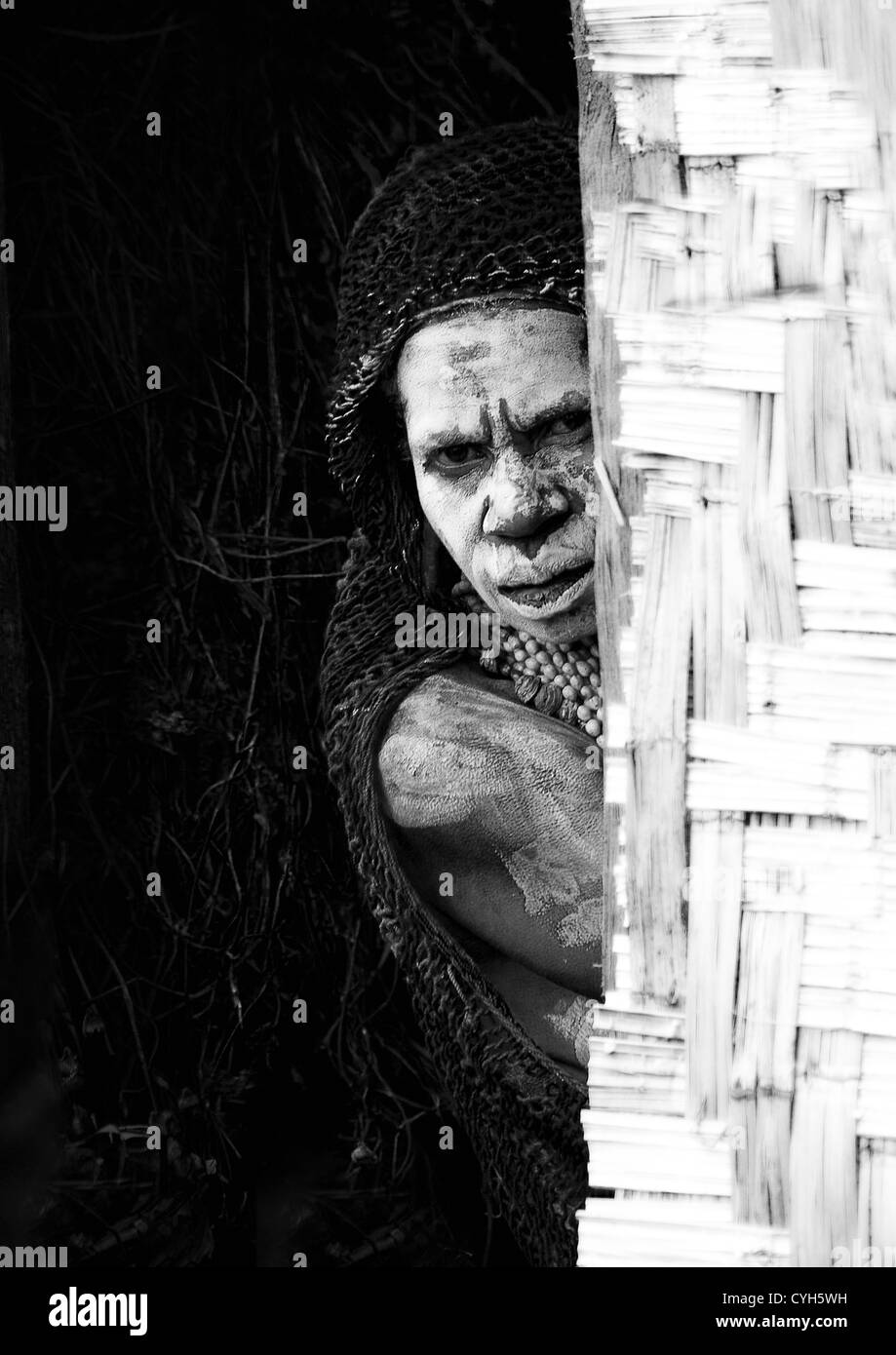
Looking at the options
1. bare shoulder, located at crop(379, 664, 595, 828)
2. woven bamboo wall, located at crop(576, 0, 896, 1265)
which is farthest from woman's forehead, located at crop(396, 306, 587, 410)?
woven bamboo wall, located at crop(576, 0, 896, 1265)

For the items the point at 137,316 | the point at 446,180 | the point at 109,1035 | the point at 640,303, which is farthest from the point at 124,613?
the point at 640,303

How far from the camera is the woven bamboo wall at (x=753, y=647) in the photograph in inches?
40.0

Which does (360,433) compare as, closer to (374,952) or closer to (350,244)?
(350,244)

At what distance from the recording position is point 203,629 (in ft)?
5.96

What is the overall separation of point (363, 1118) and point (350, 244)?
35.7 inches

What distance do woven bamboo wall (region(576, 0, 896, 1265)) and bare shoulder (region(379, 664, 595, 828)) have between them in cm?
51

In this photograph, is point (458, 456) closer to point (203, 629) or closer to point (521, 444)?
point (521, 444)

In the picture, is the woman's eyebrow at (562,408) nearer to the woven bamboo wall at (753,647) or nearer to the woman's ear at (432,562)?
the woman's ear at (432,562)

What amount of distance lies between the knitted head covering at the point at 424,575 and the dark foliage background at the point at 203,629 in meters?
0.11

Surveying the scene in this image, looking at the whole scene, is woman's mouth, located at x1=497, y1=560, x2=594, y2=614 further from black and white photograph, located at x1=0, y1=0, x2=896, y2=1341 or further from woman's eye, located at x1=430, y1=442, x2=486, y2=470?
woman's eye, located at x1=430, y1=442, x2=486, y2=470

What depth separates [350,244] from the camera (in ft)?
→ 5.46

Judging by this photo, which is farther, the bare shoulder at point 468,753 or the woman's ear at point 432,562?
the woman's ear at point 432,562

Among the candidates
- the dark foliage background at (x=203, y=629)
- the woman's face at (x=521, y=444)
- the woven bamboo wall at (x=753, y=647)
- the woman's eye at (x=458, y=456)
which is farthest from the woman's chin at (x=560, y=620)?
the woven bamboo wall at (x=753, y=647)

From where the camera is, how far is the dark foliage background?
1.74 m
